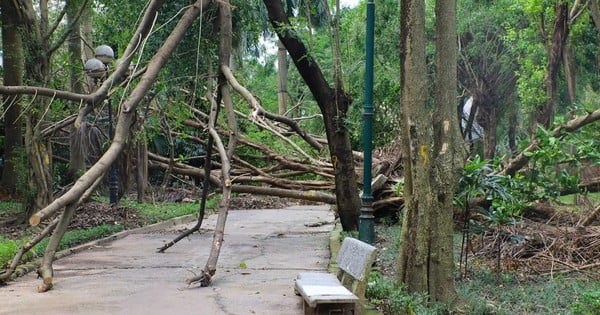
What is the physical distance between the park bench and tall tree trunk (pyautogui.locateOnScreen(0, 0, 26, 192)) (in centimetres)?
1256

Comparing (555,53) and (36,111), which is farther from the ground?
(555,53)

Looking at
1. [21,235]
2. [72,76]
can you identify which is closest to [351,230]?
[21,235]

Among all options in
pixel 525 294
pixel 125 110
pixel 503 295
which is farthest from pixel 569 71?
pixel 125 110

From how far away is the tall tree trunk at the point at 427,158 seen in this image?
27.5ft

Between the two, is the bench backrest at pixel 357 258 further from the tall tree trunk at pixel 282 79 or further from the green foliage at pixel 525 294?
the tall tree trunk at pixel 282 79

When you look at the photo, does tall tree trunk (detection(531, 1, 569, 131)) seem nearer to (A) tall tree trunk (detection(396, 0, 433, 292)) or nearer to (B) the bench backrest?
(A) tall tree trunk (detection(396, 0, 433, 292))

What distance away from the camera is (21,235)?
1529 centimetres

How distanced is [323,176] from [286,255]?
6.67 m

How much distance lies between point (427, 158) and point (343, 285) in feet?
6.03

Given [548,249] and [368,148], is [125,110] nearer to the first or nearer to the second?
[368,148]

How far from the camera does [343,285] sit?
27.8 ft

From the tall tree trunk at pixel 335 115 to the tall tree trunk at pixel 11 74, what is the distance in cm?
746

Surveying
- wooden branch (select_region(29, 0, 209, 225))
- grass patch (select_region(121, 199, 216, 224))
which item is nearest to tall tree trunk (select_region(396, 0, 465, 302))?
wooden branch (select_region(29, 0, 209, 225))

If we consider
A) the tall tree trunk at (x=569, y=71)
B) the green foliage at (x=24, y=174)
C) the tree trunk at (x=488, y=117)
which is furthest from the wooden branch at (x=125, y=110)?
the tree trunk at (x=488, y=117)
